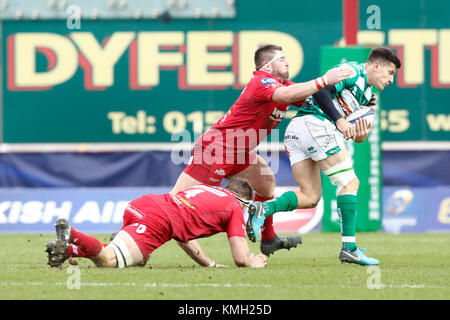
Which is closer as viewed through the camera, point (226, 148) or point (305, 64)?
point (226, 148)

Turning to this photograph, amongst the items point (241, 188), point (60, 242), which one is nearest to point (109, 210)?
point (241, 188)

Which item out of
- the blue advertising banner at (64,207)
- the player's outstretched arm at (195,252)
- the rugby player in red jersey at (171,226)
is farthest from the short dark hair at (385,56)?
A: the blue advertising banner at (64,207)

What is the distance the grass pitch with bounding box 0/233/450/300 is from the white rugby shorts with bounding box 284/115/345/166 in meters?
0.90

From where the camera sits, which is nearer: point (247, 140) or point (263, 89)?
point (263, 89)

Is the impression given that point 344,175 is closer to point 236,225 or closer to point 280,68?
point 280,68

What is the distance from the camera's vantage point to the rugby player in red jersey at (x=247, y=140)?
7387mm

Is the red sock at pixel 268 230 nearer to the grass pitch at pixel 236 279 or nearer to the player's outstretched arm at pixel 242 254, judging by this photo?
the grass pitch at pixel 236 279

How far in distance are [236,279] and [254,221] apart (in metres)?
1.05

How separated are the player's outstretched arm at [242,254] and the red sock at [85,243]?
0.98 metres

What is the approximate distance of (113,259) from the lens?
253 inches

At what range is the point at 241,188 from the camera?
7082 millimetres
